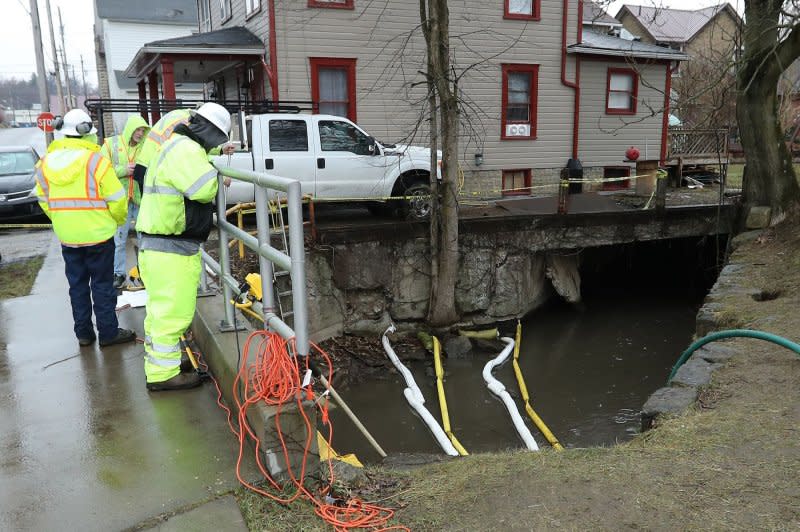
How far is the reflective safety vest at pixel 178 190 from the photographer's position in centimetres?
402

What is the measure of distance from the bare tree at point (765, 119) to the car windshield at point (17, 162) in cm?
1464

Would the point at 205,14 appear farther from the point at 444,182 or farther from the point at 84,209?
the point at 84,209

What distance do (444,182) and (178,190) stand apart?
6.83 meters

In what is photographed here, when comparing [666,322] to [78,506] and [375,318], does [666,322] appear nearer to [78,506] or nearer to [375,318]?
[375,318]

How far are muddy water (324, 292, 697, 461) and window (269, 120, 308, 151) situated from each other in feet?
13.8

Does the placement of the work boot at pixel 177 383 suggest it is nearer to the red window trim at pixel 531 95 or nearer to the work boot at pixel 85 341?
the work boot at pixel 85 341

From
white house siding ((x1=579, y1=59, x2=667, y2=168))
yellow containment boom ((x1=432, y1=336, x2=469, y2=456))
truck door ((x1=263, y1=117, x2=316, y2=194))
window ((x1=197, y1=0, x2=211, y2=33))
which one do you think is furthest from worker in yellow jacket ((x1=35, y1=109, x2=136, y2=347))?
window ((x1=197, y1=0, x2=211, y2=33))

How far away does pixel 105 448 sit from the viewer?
367 centimetres

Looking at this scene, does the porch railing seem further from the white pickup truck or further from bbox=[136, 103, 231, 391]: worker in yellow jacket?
bbox=[136, 103, 231, 391]: worker in yellow jacket

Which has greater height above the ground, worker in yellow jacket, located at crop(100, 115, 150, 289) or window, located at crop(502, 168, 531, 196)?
worker in yellow jacket, located at crop(100, 115, 150, 289)

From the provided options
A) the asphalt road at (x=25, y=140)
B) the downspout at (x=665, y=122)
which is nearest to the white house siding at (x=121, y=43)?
the asphalt road at (x=25, y=140)

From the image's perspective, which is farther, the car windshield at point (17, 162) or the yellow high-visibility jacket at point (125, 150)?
the car windshield at point (17, 162)

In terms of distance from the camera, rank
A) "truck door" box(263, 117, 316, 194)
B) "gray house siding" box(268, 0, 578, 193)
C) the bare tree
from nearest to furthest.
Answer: the bare tree
"truck door" box(263, 117, 316, 194)
"gray house siding" box(268, 0, 578, 193)

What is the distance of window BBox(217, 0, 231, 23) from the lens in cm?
1770
